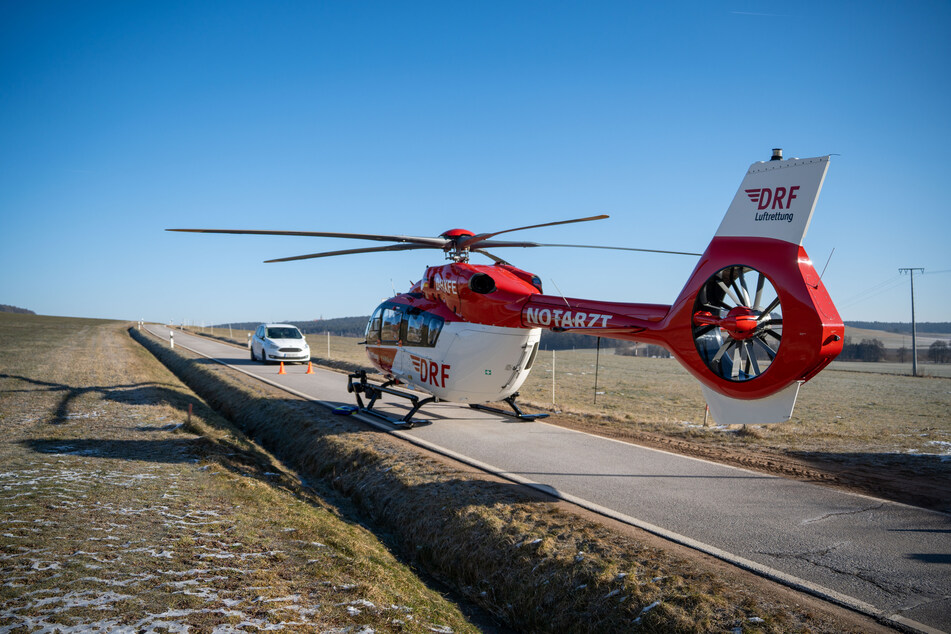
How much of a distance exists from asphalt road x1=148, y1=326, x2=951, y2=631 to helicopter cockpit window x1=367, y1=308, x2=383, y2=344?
357 cm

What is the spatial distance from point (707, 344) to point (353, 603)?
5.28 m

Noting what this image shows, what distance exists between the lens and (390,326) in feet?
46.2

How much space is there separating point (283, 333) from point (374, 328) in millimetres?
15419

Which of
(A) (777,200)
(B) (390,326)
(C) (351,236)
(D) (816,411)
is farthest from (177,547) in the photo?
(D) (816,411)

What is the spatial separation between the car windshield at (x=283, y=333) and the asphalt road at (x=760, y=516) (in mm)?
17836

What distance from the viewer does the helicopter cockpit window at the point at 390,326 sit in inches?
542

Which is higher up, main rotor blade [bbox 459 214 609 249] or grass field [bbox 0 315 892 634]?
main rotor blade [bbox 459 214 609 249]

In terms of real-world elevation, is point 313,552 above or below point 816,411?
below

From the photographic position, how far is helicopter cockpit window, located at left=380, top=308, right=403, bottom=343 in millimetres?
13773

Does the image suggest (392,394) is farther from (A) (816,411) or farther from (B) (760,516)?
(A) (816,411)

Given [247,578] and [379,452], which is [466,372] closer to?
[379,452]

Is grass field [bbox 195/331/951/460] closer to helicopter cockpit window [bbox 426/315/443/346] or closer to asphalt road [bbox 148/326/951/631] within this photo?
asphalt road [bbox 148/326/951/631]

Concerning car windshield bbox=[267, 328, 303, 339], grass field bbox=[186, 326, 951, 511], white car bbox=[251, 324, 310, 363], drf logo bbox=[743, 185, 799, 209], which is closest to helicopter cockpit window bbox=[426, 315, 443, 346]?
grass field bbox=[186, 326, 951, 511]

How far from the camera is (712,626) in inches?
186
